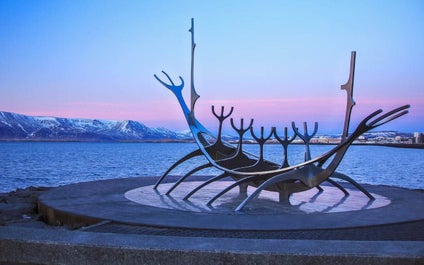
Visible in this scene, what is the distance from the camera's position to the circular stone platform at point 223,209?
10.0 meters

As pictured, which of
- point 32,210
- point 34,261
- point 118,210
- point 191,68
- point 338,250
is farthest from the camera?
point 191,68

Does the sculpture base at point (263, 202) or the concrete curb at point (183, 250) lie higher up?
the concrete curb at point (183, 250)

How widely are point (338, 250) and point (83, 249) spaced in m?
2.04

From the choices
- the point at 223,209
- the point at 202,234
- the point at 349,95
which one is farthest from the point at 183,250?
the point at 349,95

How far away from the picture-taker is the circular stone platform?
10000 mm

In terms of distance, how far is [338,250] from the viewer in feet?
13.2

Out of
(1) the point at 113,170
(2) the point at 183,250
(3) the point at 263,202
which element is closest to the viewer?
(2) the point at 183,250

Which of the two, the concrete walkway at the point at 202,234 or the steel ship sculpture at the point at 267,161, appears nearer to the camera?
the concrete walkway at the point at 202,234

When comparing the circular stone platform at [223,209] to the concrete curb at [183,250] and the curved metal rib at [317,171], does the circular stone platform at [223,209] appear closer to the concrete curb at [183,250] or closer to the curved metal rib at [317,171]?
the curved metal rib at [317,171]

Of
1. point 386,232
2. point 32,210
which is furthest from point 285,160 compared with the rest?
point 32,210

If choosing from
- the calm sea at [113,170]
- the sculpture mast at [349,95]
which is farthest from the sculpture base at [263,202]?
the calm sea at [113,170]

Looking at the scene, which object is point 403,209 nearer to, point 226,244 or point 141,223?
point 141,223

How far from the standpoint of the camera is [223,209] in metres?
12.0

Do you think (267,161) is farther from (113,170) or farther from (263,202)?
(113,170)
